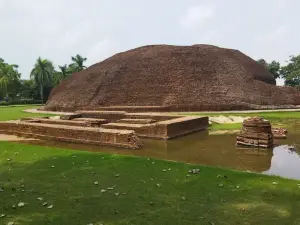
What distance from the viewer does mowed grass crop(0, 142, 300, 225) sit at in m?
3.85

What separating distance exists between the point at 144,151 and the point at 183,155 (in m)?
→ 1.39

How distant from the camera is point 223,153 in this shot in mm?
8680

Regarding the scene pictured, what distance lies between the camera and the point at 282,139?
1100 centimetres

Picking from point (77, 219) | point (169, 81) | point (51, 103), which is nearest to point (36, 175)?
point (77, 219)

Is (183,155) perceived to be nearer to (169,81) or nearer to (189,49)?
(169,81)

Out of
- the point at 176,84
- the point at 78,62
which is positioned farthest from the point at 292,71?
the point at 78,62

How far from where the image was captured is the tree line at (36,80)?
49688 mm

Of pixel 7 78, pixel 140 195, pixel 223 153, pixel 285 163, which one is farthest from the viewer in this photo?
pixel 7 78

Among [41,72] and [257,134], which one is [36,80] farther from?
[257,134]

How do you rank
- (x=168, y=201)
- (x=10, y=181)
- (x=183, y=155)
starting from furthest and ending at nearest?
(x=183, y=155)
(x=10, y=181)
(x=168, y=201)

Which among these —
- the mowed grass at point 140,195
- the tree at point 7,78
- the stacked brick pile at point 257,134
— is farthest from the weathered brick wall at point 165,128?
the tree at point 7,78

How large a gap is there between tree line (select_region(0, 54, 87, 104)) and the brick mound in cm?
1185

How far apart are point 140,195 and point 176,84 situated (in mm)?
28702

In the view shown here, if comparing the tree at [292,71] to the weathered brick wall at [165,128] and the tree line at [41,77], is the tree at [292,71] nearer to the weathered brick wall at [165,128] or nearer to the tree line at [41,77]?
the tree line at [41,77]
